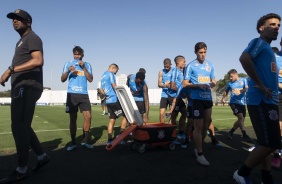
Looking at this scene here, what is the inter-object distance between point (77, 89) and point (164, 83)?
9.51 feet

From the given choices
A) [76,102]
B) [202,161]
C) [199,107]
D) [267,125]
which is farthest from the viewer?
[76,102]

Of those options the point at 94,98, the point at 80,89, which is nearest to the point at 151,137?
the point at 80,89

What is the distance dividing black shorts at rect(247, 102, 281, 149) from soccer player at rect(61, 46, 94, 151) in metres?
3.82

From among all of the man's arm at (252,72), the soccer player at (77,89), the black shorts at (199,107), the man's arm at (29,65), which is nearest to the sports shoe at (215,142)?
the black shorts at (199,107)

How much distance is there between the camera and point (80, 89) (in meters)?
5.84

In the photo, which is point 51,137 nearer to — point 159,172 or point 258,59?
point 159,172

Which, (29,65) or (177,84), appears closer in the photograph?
(29,65)

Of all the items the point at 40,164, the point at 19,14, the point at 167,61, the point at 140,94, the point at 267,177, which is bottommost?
the point at 40,164

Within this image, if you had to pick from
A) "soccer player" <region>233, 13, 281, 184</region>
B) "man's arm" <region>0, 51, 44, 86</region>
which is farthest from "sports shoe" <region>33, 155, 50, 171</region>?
"soccer player" <region>233, 13, 281, 184</region>

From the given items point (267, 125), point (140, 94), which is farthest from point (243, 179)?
point (140, 94)

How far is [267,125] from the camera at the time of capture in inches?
116

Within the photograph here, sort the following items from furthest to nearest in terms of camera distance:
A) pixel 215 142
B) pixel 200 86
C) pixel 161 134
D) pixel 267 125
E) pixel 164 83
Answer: pixel 164 83 → pixel 215 142 → pixel 161 134 → pixel 200 86 → pixel 267 125

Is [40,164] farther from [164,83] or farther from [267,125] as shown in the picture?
[164,83]

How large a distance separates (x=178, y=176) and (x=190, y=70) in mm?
2035
